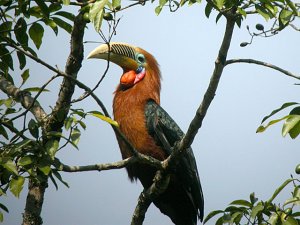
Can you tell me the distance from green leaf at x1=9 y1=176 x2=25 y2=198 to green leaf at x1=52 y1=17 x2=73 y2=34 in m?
1.26

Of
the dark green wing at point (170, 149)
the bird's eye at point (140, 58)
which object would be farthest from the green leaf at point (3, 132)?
the bird's eye at point (140, 58)

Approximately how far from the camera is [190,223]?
18.9 ft

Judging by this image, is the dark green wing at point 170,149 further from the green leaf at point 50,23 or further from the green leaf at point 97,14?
the green leaf at point 97,14

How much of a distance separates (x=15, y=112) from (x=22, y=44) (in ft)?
1.59

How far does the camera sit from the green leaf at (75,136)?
3.08 metres

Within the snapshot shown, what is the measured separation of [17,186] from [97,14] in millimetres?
991

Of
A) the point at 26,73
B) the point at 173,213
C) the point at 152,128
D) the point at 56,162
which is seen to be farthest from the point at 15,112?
the point at 173,213

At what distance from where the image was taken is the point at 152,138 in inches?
213

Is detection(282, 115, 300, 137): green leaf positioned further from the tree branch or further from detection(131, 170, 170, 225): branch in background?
detection(131, 170, 170, 225): branch in background

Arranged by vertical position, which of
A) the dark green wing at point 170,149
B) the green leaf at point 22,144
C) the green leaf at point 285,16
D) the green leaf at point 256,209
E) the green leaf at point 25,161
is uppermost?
the dark green wing at point 170,149

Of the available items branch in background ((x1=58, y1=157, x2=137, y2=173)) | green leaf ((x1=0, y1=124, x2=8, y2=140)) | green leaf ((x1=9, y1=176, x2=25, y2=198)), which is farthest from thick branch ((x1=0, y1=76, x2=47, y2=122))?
green leaf ((x1=9, y1=176, x2=25, y2=198))

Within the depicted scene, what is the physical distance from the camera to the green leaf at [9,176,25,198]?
2.93m

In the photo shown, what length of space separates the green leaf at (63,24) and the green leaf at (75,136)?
98 centimetres

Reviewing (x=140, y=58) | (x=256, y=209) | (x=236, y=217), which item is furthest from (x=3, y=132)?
(x=140, y=58)
